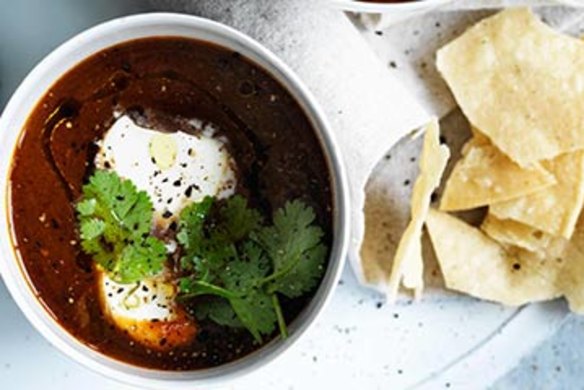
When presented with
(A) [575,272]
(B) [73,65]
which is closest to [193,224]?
(B) [73,65]

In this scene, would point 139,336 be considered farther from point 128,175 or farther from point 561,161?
point 561,161

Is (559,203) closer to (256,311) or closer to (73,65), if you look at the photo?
(256,311)

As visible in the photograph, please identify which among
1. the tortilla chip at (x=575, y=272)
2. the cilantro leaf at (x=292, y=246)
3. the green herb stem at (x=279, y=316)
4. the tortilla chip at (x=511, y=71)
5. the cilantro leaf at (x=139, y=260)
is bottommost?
the tortilla chip at (x=575, y=272)

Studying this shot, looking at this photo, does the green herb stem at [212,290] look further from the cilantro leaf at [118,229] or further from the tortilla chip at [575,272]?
the tortilla chip at [575,272]

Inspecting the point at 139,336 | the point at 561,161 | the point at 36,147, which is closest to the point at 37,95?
the point at 36,147

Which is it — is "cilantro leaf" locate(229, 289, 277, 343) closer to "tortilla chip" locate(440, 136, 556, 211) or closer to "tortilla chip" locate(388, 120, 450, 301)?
"tortilla chip" locate(388, 120, 450, 301)

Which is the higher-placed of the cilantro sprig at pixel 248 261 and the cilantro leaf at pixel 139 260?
the cilantro leaf at pixel 139 260

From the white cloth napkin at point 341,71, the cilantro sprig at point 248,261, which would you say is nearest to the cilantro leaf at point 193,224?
the cilantro sprig at point 248,261

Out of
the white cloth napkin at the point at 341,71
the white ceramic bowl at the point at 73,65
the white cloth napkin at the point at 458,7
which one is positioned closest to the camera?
the white ceramic bowl at the point at 73,65
